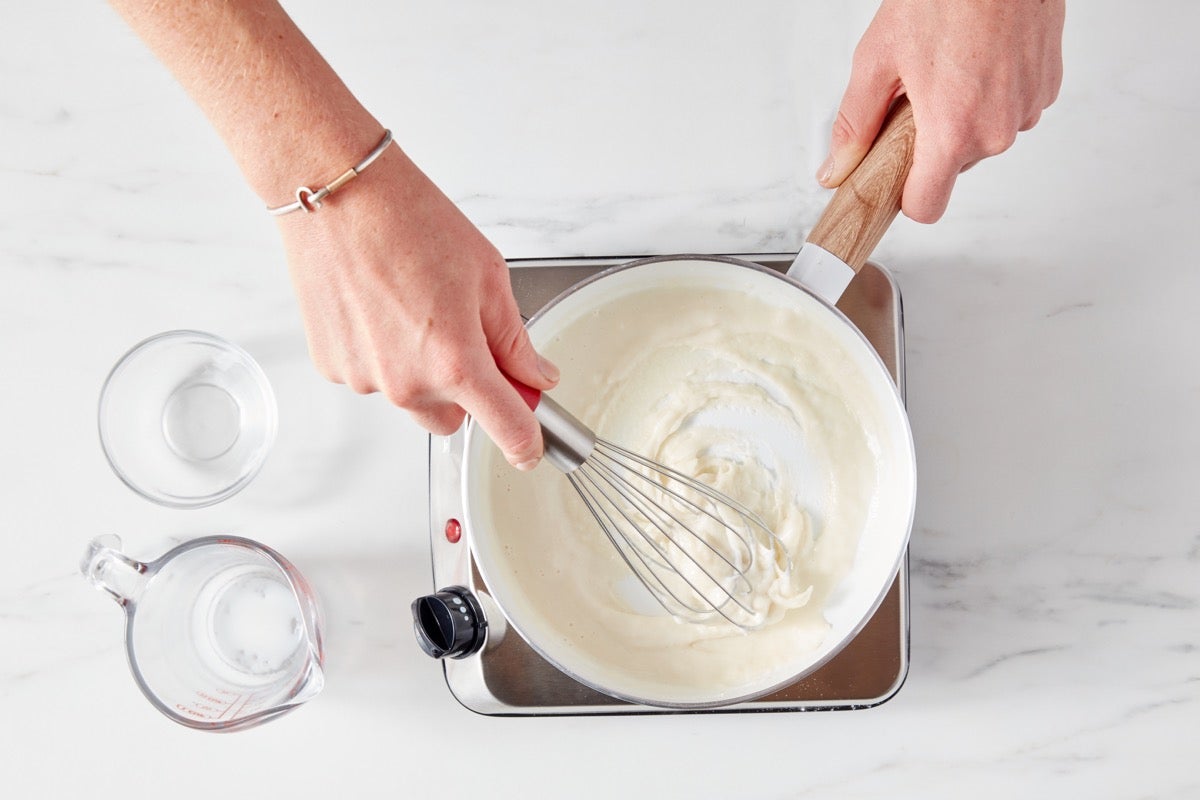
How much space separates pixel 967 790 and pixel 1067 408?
1.19ft

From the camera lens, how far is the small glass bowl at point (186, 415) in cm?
86

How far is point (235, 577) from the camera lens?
2.85ft

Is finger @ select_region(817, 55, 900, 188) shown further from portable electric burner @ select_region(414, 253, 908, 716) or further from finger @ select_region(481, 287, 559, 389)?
finger @ select_region(481, 287, 559, 389)

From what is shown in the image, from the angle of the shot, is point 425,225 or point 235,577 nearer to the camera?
point 425,225

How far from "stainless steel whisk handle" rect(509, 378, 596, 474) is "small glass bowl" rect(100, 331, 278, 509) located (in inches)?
14.0

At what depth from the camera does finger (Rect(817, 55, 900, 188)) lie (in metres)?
0.68

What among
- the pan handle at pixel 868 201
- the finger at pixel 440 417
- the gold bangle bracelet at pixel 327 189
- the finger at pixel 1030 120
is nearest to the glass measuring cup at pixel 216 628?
the finger at pixel 440 417

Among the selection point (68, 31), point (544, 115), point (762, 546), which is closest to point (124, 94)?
point (68, 31)

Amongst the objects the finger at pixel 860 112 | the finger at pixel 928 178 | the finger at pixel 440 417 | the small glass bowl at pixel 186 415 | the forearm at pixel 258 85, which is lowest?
the small glass bowl at pixel 186 415

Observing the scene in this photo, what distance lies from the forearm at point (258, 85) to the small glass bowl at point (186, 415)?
1.17ft

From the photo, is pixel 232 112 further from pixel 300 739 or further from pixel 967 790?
pixel 967 790

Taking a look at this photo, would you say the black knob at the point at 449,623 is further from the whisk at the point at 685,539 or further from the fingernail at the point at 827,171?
the fingernail at the point at 827,171

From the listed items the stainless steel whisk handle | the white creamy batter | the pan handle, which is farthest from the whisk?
the pan handle

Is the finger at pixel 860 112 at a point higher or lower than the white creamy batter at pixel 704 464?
higher
